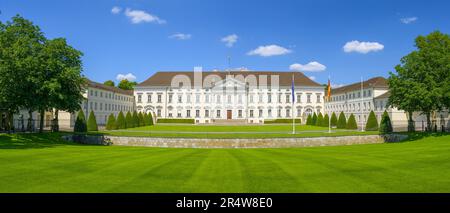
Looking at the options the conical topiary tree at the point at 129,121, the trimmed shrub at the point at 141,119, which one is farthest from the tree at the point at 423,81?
the trimmed shrub at the point at 141,119

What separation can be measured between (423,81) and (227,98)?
5558 cm

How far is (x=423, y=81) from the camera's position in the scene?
1243 inches

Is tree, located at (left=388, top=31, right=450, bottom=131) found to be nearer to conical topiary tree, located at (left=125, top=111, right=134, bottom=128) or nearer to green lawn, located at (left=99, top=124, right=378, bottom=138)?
green lawn, located at (left=99, top=124, right=378, bottom=138)

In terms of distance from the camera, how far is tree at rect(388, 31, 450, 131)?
2994cm

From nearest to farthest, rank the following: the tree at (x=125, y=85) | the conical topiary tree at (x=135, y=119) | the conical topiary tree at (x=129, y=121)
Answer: the conical topiary tree at (x=129, y=121) → the conical topiary tree at (x=135, y=119) → the tree at (x=125, y=85)

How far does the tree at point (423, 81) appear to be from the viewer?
29.9 metres

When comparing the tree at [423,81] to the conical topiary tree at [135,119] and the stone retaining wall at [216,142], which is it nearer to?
the stone retaining wall at [216,142]

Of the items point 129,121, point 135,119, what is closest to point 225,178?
point 129,121

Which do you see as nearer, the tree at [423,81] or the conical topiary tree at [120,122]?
the tree at [423,81]

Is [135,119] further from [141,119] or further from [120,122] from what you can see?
[120,122]

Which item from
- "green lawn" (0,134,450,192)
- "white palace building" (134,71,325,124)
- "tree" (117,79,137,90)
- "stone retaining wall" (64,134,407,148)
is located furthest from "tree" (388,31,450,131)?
"tree" (117,79,137,90)

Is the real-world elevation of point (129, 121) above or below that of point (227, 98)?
below

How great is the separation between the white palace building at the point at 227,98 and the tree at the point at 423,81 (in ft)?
164

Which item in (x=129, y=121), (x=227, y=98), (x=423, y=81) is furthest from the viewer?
(x=227, y=98)
